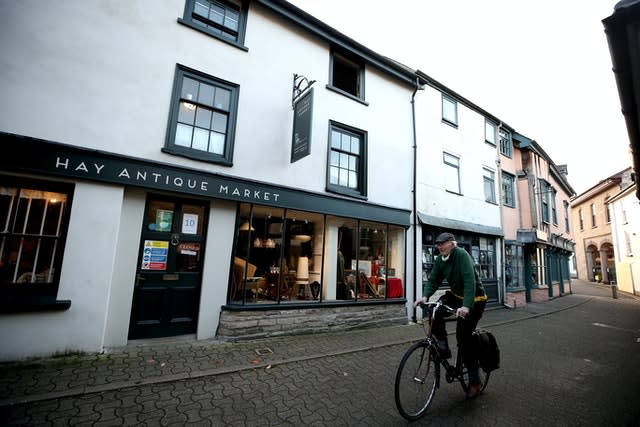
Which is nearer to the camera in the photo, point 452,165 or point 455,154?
point 452,165

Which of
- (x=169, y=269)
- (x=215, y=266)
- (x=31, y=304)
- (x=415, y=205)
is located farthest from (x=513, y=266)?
(x=31, y=304)

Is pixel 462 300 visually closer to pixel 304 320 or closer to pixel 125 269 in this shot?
pixel 304 320

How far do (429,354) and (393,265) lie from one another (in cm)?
579

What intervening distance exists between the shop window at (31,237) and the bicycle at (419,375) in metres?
5.65

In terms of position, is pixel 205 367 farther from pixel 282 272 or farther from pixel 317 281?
pixel 317 281

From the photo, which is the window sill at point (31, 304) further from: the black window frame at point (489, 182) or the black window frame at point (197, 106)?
the black window frame at point (489, 182)

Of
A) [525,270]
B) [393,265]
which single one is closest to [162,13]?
[393,265]

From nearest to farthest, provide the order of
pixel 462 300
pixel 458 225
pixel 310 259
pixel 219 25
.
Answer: pixel 462 300 → pixel 219 25 → pixel 310 259 → pixel 458 225

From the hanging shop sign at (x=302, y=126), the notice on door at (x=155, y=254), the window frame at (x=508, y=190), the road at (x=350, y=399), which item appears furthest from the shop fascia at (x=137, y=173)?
the window frame at (x=508, y=190)

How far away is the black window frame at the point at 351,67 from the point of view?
8.65 m

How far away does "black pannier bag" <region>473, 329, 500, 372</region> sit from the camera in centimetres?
404

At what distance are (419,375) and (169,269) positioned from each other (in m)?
5.01

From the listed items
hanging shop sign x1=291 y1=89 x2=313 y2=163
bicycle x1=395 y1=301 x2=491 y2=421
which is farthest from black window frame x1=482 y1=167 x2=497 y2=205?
bicycle x1=395 y1=301 x2=491 y2=421

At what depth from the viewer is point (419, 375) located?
3.57 meters
